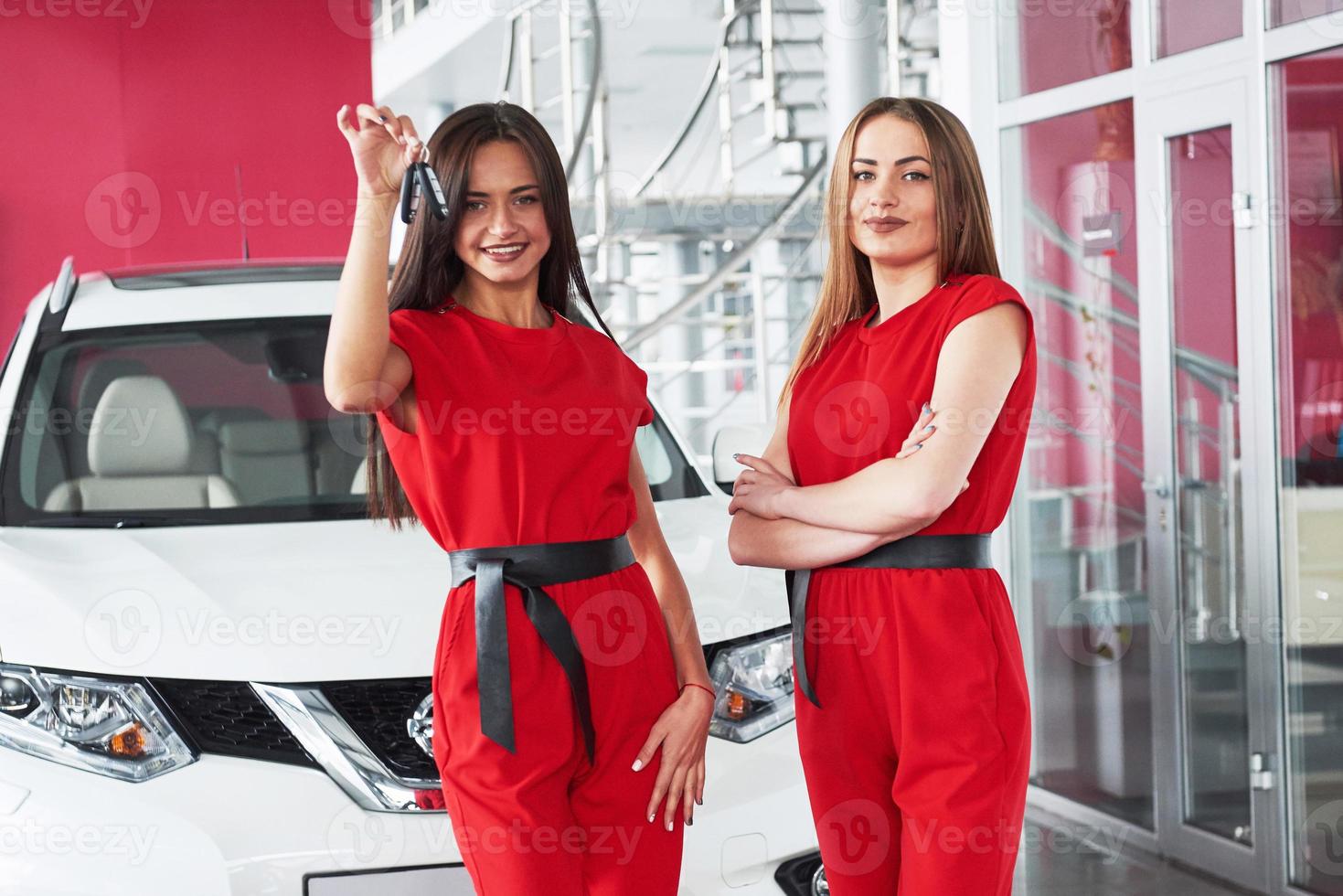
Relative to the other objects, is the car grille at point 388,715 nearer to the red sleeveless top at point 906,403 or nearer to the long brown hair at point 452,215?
the long brown hair at point 452,215

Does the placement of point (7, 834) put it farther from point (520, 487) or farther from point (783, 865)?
point (783, 865)

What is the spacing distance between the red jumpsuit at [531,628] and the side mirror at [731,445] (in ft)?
3.07

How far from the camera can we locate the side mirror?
2.54m

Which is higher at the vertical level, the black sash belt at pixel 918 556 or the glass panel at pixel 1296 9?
the glass panel at pixel 1296 9

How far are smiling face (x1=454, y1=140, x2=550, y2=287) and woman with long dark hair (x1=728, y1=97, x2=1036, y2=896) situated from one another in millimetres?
425

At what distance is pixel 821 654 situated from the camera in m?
1.72

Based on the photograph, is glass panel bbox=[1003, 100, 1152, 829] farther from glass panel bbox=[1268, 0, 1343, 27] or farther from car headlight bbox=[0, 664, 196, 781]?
car headlight bbox=[0, 664, 196, 781]

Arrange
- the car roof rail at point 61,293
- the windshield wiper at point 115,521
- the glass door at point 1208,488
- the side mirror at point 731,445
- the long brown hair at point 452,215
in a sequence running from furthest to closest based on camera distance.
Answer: the glass door at point 1208,488, the car roof rail at point 61,293, the side mirror at point 731,445, the windshield wiper at point 115,521, the long brown hair at point 452,215

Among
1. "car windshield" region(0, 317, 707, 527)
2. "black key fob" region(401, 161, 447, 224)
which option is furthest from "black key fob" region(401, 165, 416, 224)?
"car windshield" region(0, 317, 707, 527)

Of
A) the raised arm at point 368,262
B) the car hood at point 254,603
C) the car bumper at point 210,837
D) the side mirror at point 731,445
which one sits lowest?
the car bumper at point 210,837

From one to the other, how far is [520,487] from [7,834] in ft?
3.06

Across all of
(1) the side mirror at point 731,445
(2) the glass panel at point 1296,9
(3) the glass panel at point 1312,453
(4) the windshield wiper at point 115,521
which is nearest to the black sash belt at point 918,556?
(1) the side mirror at point 731,445

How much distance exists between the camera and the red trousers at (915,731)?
63.7 inches

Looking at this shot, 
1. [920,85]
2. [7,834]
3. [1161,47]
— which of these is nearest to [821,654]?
[7,834]
